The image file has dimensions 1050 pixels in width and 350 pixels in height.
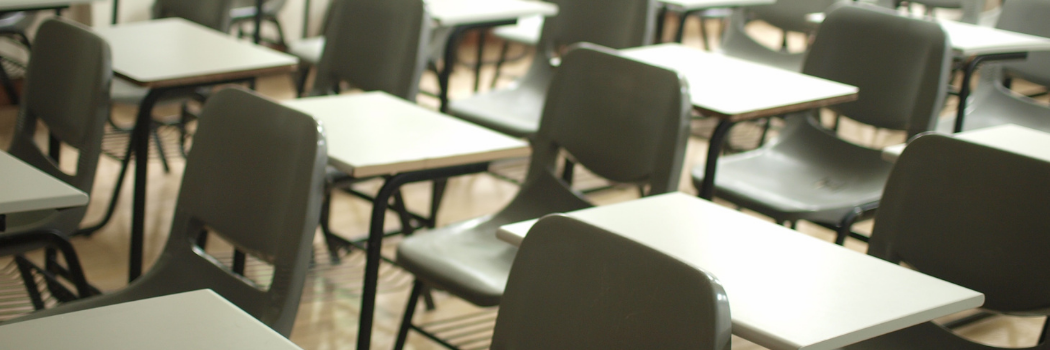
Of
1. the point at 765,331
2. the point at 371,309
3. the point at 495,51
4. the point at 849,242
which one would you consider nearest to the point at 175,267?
the point at 371,309

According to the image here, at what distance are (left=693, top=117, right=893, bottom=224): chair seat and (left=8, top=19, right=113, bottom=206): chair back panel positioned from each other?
1.49m

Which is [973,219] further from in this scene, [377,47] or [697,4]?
[697,4]

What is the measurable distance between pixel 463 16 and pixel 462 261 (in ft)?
5.34

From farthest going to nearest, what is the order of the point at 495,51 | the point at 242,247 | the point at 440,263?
the point at 495,51, the point at 440,263, the point at 242,247

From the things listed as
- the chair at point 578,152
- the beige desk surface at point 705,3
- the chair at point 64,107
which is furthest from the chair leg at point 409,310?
the beige desk surface at point 705,3

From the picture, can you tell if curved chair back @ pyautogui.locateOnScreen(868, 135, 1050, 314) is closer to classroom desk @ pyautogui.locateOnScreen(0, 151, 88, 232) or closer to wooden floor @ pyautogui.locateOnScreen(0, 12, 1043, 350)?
wooden floor @ pyautogui.locateOnScreen(0, 12, 1043, 350)

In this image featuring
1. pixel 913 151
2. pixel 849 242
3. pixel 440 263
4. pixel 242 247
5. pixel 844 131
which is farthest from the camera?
pixel 844 131

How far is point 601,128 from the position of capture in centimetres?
237

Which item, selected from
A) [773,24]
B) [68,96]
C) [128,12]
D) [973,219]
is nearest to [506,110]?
[68,96]

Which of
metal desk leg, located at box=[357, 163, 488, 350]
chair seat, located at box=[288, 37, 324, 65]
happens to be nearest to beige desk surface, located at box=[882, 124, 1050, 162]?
metal desk leg, located at box=[357, 163, 488, 350]

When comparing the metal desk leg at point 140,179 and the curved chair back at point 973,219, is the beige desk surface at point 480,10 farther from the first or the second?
the curved chair back at point 973,219

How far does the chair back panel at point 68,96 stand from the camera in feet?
7.30

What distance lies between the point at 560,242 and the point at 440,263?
86 cm

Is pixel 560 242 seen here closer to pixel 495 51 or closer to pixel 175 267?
pixel 175 267
